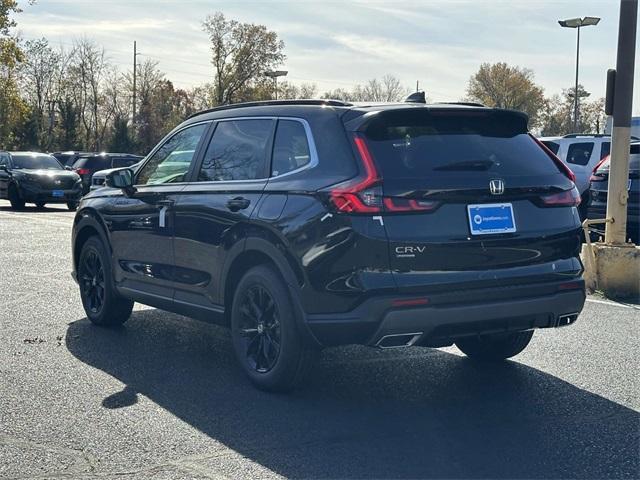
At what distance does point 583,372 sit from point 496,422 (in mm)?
1405

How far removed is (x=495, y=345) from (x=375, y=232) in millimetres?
1897

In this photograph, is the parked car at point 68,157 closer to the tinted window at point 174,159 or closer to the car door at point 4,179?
the car door at point 4,179

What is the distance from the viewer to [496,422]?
4.91 m

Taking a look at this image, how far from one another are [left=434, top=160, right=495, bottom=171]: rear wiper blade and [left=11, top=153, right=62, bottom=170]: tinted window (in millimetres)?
21191

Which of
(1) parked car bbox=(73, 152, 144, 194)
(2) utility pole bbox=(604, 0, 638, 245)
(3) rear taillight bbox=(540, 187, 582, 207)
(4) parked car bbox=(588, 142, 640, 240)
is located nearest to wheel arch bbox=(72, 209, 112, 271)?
(3) rear taillight bbox=(540, 187, 582, 207)

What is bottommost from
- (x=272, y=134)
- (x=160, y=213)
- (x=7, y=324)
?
(x=7, y=324)

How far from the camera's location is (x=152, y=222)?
6715 mm

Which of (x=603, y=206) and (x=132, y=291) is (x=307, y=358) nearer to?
(x=132, y=291)

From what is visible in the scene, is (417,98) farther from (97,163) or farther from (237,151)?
(97,163)

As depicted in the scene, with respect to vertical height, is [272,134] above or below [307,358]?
above

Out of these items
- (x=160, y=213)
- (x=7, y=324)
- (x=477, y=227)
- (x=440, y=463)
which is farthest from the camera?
(x=7, y=324)

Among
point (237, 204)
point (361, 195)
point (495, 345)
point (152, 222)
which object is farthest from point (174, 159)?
point (495, 345)

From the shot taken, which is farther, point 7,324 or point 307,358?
point 7,324

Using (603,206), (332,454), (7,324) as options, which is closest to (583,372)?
(332,454)
